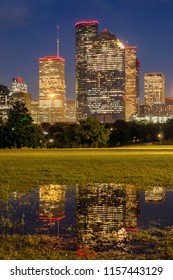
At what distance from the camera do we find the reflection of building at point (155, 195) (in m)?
13.2

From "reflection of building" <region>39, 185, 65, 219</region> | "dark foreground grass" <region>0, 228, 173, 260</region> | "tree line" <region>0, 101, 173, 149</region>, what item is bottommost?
"dark foreground grass" <region>0, 228, 173, 260</region>

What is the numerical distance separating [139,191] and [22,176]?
615 centimetres

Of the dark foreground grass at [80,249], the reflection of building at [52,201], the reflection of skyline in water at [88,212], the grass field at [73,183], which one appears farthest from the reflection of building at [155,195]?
the dark foreground grass at [80,249]

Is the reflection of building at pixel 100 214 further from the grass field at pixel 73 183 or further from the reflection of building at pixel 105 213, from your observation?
the grass field at pixel 73 183

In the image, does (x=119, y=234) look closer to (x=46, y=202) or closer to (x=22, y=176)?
(x=46, y=202)

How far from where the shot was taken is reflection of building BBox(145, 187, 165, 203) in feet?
43.3


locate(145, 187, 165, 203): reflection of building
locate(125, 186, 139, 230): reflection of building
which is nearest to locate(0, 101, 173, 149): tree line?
locate(125, 186, 139, 230): reflection of building

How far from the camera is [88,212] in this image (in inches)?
438

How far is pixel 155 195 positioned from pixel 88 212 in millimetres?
3629

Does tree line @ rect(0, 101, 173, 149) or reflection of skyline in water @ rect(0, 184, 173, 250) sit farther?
tree line @ rect(0, 101, 173, 149)

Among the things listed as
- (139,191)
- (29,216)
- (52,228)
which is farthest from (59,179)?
(52,228)

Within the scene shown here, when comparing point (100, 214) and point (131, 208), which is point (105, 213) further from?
point (131, 208)

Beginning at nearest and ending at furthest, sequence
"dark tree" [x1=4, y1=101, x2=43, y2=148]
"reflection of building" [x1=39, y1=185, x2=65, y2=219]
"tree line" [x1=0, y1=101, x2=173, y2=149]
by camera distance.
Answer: "reflection of building" [x1=39, y1=185, x2=65, y2=219] < "dark tree" [x1=4, y1=101, x2=43, y2=148] < "tree line" [x1=0, y1=101, x2=173, y2=149]

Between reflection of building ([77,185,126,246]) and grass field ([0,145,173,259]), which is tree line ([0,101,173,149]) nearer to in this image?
grass field ([0,145,173,259])
